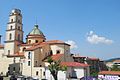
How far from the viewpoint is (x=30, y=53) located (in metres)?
58.2

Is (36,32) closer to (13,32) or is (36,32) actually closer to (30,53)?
(13,32)

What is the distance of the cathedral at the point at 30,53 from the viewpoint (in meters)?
56.5

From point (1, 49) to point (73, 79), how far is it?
27.3m

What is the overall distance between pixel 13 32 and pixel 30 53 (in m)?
10.3

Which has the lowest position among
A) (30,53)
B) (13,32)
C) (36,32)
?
(30,53)

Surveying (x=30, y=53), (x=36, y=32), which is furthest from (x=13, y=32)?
(x=30, y=53)

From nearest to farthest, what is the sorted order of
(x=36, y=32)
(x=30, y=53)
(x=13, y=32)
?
1. (x=30, y=53)
2. (x=13, y=32)
3. (x=36, y=32)

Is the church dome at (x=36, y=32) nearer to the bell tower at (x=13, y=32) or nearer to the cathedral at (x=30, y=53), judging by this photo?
the cathedral at (x=30, y=53)

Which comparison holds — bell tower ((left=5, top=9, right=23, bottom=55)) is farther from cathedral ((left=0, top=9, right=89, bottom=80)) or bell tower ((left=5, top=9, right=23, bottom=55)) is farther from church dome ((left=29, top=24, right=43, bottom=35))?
church dome ((left=29, top=24, right=43, bottom=35))

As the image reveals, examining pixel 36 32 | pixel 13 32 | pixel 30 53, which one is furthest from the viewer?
pixel 36 32

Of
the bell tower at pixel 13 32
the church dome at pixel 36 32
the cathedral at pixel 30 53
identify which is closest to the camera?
the cathedral at pixel 30 53

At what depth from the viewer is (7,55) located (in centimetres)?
6500

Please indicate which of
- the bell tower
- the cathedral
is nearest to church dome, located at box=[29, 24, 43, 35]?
the cathedral

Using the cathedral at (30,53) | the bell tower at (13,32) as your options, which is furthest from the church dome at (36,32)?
the bell tower at (13,32)
